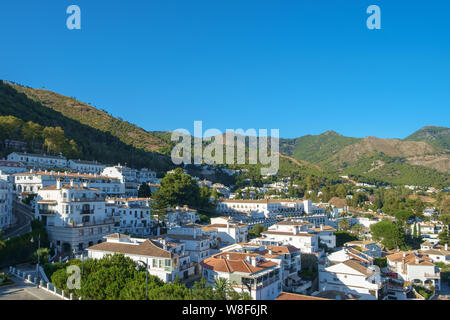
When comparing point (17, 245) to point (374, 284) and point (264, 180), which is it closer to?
point (374, 284)

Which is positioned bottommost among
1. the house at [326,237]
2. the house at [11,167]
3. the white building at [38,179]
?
the house at [326,237]

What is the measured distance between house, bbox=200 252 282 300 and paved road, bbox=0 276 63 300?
12.2m

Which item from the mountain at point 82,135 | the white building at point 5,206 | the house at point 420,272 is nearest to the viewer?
the white building at point 5,206

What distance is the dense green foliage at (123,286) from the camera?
23.4 m

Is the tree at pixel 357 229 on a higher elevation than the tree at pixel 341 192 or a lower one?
lower

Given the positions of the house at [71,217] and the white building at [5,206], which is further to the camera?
the white building at [5,206]

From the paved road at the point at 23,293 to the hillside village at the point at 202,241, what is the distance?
1.17 m

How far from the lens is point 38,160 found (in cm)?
6806

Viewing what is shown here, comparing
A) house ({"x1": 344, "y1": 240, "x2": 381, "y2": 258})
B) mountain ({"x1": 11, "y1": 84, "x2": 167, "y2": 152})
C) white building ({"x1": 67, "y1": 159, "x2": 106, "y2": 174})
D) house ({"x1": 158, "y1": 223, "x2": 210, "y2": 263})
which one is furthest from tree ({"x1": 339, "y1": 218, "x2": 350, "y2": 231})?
mountain ({"x1": 11, "y1": 84, "x2": 167, "y2": 152})

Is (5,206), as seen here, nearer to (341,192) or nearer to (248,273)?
(248,273)

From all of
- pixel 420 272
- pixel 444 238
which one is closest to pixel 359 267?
pixel 420 272

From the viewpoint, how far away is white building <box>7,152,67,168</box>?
65125mm

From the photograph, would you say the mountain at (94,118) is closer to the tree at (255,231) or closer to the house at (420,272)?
the tree at (255,231)

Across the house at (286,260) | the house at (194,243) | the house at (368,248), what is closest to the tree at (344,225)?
the house at (368,248)
